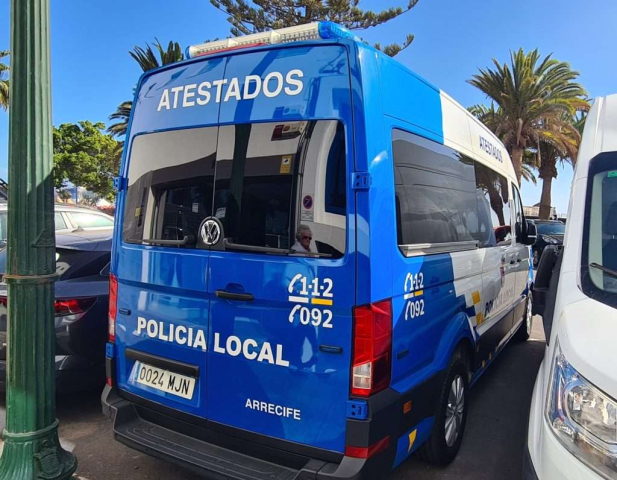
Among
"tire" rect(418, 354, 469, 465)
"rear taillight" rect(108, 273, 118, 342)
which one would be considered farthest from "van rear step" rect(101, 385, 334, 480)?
"tire" rect(418, 354, 469, 465)

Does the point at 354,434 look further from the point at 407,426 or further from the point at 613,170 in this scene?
the point at 613,170

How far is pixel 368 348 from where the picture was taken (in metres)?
2.27

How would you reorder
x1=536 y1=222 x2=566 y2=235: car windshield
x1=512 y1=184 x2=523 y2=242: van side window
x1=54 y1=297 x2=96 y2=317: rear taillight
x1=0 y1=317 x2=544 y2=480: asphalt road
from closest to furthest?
x1=0 y1=317 x2=544 y2=480: asphalt road < x1=54 y1=297 x2=96 y2=317: rear taillight < x1=512 y1=184 x2=523 y2=242: van side window < x1=536 y1=222 x2=566 y2=235: car windshield

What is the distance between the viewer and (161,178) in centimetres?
299

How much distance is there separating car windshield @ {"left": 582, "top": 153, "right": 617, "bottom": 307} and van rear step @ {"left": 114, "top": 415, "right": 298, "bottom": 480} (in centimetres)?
171

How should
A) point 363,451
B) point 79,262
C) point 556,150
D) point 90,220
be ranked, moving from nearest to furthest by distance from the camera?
1. point 363,451
2. point 79,262
3. point 90,220
4. point 556,150

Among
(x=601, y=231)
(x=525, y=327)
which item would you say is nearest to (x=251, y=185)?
(x=601, y=231)

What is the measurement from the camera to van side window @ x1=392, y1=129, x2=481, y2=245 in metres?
2.63

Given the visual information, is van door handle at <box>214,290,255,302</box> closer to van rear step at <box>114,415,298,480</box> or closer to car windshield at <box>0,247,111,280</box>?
van rear step at <box>114,415,298,480</box>

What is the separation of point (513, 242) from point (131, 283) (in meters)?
4.04

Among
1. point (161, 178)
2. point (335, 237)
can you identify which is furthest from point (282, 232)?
point (161, 178)

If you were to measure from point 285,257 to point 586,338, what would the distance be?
1357 millimetres

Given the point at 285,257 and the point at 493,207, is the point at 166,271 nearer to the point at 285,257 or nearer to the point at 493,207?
the point at 285,257

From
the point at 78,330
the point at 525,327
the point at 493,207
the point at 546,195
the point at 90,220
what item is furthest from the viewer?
the point at 546,195
